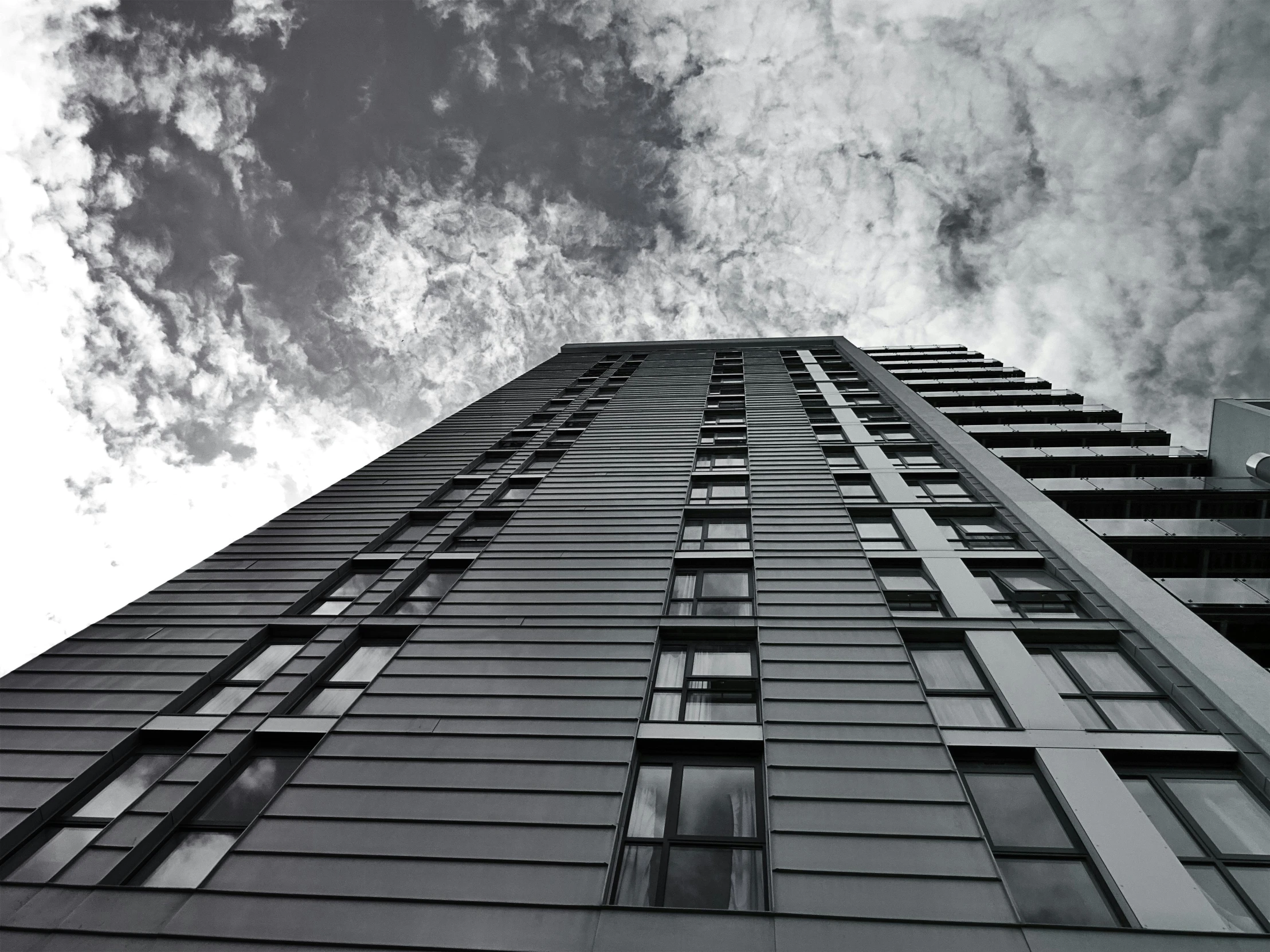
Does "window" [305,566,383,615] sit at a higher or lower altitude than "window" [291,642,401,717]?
higher

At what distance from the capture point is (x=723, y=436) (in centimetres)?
2052

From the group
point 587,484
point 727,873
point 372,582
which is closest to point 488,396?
point 587,484

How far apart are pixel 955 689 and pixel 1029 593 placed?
11.1 ft

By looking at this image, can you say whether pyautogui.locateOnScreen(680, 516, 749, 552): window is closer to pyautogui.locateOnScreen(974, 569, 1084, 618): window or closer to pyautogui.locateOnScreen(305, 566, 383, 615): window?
pyautogui.locateOnScreen(974, 569, 1084, 618): window

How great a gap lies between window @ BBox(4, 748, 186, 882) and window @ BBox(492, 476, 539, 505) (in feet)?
30.1

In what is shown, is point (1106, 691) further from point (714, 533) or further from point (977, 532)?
point (714, 533)

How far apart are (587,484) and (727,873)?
35.8ft

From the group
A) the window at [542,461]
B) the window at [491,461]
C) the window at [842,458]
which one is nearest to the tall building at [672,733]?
the window at [842,458]

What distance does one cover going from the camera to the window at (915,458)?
57.4 ft

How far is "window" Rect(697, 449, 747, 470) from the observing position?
704 inches

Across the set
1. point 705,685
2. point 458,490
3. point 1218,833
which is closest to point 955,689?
point 1218,833

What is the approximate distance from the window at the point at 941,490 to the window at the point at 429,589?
36.2 ft

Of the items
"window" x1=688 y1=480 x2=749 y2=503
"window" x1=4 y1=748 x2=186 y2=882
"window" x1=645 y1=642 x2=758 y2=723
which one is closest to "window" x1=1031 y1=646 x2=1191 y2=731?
"window" x1=645 y1=642 x2=758 y2=723

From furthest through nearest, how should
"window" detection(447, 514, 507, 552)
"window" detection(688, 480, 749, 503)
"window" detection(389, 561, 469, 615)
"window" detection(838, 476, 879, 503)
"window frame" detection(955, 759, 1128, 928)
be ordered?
"window" detection(688, 480, 749, 503) < "window" detection(838, 476, 879, 503) < "window" detection(447, 514, 507, 552) < "window" detection(389, 561, 469, 615) < "window frame" detection(955, 759, 1128, 928)
